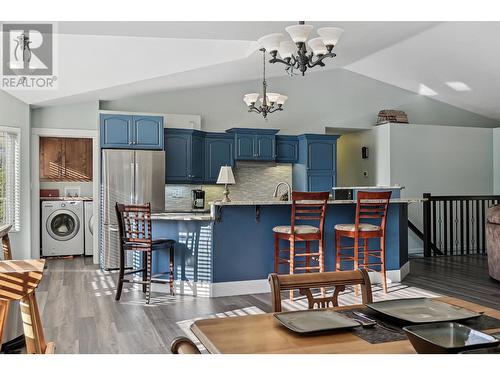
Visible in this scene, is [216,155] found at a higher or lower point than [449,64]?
lower

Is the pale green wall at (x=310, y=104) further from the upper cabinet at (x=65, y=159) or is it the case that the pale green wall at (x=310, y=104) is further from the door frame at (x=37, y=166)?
the upper cabinet at (x=65, y=159)

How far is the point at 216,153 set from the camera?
8016mm

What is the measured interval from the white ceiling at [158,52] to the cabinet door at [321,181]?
2.06 metres

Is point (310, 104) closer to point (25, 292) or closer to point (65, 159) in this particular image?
point (65, 159)

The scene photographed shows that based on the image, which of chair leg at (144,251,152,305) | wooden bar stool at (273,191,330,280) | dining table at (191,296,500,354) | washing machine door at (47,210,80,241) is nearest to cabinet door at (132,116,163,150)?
washing machine door at (47,210,80,241)

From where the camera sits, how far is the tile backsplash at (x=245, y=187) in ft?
26.5

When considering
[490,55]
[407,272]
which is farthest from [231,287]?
[490,55]

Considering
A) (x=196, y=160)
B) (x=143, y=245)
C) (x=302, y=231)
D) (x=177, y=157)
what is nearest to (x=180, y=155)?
(x=177, y=157)

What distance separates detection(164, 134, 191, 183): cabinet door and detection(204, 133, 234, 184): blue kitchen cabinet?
393 millimetres

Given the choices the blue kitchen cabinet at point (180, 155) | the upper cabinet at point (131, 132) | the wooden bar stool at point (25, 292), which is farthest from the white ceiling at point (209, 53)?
the wooden bar stool at point (25, 292)

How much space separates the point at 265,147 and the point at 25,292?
5.98 meters

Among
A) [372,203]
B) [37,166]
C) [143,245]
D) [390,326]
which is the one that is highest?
[37,166]

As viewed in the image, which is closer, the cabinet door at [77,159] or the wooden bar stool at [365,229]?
the wooden bar stool at [365,229]

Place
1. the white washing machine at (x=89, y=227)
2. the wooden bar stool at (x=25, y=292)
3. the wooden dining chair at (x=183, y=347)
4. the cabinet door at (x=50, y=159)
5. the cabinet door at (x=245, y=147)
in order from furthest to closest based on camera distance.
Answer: the cabinet door at (x=50, y=159) < the white washing machine at (x=89, y=227) < the cabinet door at (x=245, y=147) < the wooden bar stool at (x=25, y=292) < the wooden dining chair at (x=183, y=347)
